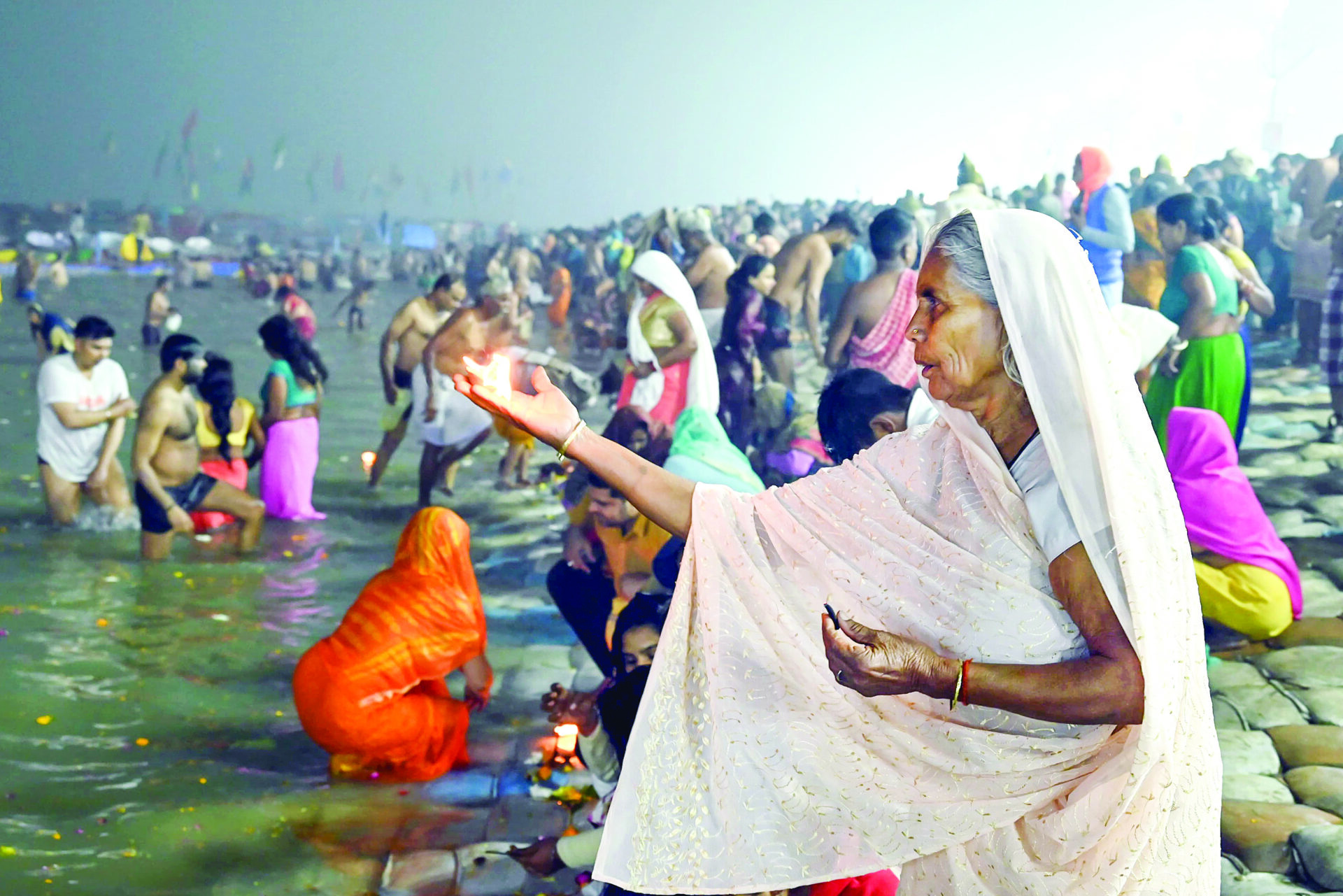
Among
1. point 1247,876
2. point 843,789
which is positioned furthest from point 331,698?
point 1247,876

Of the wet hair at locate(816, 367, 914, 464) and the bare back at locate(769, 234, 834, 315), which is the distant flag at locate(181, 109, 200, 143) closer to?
the bare back at locate(769, 234, 834, 315)

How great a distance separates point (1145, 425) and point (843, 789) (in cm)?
72

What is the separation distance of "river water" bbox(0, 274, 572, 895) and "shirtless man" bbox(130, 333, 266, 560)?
0.24m

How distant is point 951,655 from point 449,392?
21.6 ft

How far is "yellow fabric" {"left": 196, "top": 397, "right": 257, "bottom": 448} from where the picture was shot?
6734mm

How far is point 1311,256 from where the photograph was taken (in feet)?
24.1

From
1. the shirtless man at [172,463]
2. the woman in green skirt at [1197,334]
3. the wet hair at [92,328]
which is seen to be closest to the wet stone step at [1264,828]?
the woman in green skirt at [1197,334]

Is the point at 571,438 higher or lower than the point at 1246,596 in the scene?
higher

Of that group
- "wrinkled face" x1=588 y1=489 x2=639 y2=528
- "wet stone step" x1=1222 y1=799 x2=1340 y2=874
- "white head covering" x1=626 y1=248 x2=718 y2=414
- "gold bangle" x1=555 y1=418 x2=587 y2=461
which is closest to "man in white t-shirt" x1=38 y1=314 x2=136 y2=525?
"white head covering" x1=626 y1=248 x2=718 y2=414

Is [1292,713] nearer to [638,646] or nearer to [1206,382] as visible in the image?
[1206,382]

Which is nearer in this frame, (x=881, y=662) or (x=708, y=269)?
(x=881, y=662)

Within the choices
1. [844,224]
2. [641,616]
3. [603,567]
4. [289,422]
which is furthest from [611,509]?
[844,224]

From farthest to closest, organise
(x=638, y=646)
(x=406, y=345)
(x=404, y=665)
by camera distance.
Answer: (x=406, y=345)
(x=404, y=665)
(x=638, y=646)

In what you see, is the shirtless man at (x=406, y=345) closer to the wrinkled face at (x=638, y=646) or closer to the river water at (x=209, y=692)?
the river water at (x=209, y=692)
